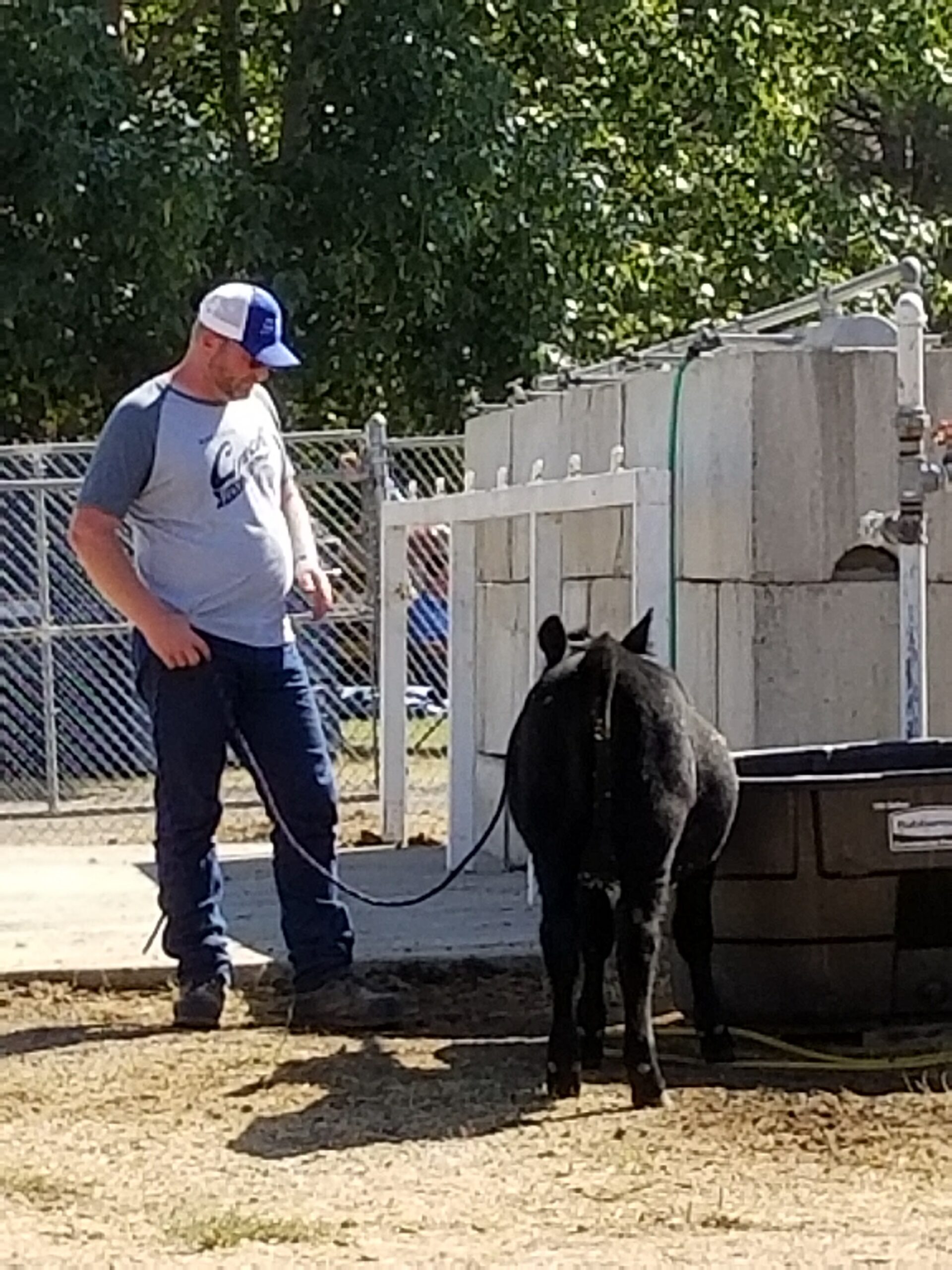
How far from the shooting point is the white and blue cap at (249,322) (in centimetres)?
710

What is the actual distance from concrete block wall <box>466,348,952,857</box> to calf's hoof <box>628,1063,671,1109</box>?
2.04 meters

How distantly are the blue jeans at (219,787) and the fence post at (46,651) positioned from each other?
20.3 ft

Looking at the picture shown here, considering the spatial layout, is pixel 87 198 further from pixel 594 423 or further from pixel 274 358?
pixel 274 358

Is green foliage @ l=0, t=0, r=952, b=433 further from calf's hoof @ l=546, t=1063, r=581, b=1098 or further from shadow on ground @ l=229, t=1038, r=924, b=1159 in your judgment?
calf's hoof @ l=546, t=1063, r=581, b=1098

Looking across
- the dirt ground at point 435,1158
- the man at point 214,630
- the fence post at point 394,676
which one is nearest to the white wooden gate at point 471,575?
the fence post at point 394,676

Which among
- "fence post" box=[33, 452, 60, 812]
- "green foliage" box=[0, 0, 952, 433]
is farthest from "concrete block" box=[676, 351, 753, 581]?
"green foliage" box=[0, 0, 952, 433]

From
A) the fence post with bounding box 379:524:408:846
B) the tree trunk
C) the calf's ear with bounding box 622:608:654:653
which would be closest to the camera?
the calf's ear with bounding box 622:608:654:653

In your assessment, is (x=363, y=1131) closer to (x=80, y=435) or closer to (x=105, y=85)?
(x=105, y=85)

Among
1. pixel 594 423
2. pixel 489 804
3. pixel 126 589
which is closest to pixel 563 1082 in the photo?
pixel 126 589

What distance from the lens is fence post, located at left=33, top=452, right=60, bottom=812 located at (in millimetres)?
13516

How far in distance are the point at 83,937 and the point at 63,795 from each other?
19.3 ft

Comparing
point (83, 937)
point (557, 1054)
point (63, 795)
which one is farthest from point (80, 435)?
point (557, 1054)

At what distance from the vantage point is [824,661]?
795cm

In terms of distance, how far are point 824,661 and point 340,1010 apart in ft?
5.96
